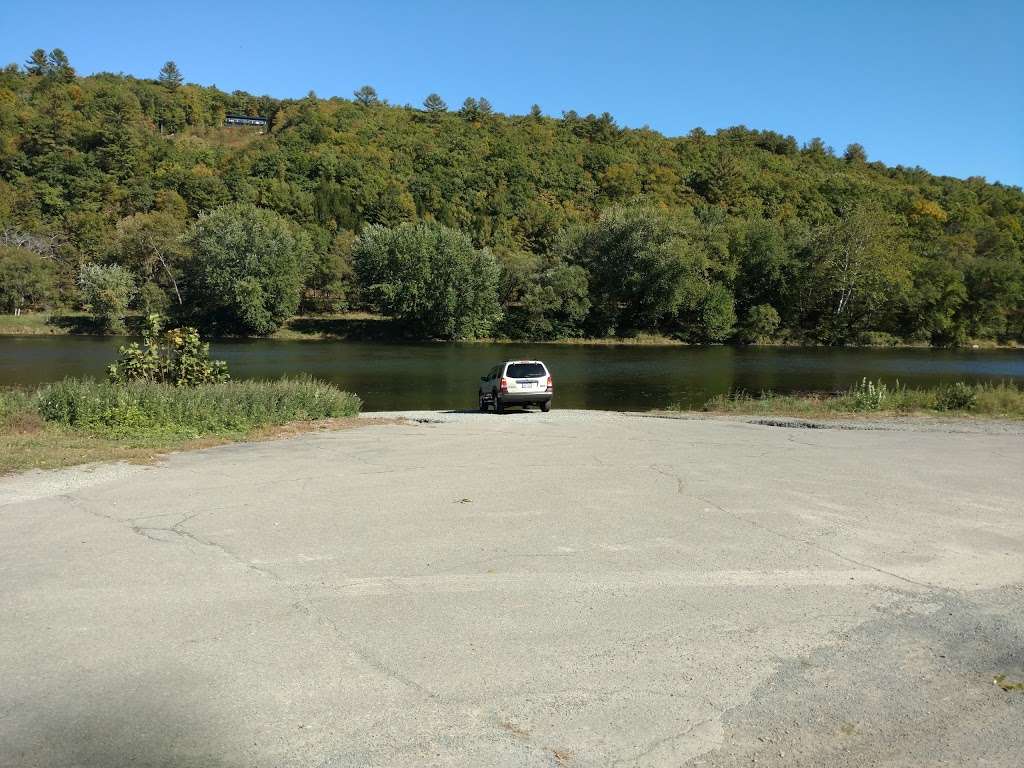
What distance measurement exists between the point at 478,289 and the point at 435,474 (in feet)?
224

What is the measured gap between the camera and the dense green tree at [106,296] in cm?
7625

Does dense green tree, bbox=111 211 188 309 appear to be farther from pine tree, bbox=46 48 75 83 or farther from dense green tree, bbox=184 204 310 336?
pine tree, bbox=46 48 75 83

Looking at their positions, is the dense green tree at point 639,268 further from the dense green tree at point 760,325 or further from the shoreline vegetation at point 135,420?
the shoreline vegetation at point 135,420

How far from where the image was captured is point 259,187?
132 meters

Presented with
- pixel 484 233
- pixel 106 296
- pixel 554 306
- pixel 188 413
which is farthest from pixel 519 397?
pixel 484 233

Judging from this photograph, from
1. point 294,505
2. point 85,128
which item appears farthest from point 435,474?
point 85,128

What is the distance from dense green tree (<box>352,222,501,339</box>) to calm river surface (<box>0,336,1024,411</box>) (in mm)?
5602

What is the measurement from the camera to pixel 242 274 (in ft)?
257

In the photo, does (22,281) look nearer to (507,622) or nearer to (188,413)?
(188,413)

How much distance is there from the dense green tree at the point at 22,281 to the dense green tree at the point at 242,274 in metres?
16.0

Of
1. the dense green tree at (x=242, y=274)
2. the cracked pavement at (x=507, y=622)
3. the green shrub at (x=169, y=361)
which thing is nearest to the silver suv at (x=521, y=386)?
the green shrub at (x=169, y=361)

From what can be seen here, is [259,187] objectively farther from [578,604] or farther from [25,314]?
[578,604]

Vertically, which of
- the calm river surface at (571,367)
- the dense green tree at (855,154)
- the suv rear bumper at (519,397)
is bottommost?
the calm river surface at (571,367)

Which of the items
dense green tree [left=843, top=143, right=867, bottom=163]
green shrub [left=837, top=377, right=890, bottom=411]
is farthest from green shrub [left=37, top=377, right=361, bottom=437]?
dense green tree [left=843, top=143, right=867, bottom=163]
